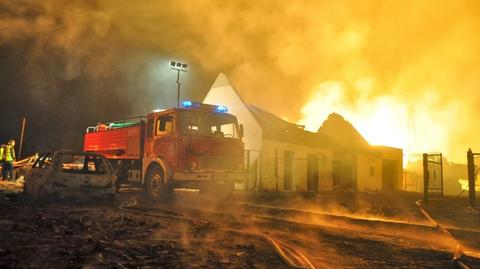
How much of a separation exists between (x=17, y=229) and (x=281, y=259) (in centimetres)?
414

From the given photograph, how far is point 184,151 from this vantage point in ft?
33.7

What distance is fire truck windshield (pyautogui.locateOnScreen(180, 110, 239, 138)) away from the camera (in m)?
10.5

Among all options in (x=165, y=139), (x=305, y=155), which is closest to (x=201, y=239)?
(x=165, y=139)

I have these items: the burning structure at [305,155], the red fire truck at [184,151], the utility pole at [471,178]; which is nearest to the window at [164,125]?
the red fire truck at [184,151]

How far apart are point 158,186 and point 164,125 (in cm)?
179

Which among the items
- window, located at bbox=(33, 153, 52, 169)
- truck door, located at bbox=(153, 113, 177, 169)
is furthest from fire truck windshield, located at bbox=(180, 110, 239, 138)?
window, located at bbox=(33, 153, 52, 169)

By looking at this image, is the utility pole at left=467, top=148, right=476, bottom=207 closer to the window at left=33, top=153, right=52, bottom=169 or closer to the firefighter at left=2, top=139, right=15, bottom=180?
the window at left=33, top=153, right=52, bottom=169

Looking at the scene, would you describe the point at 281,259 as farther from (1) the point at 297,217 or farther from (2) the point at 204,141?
(2) the point at 204,141

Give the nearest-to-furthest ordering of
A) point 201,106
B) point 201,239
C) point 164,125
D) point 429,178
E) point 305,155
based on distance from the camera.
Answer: point 201,239 < point 164,125 < point 201,106 < point 429,178 < point 305,155

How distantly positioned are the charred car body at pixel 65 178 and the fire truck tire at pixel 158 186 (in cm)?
147

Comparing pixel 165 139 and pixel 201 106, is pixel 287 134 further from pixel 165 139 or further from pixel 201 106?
pixel 165 139

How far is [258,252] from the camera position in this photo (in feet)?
16.1

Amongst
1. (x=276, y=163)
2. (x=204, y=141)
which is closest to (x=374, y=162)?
(x=276, y=163)

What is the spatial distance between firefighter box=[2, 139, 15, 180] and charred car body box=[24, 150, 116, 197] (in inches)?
248
